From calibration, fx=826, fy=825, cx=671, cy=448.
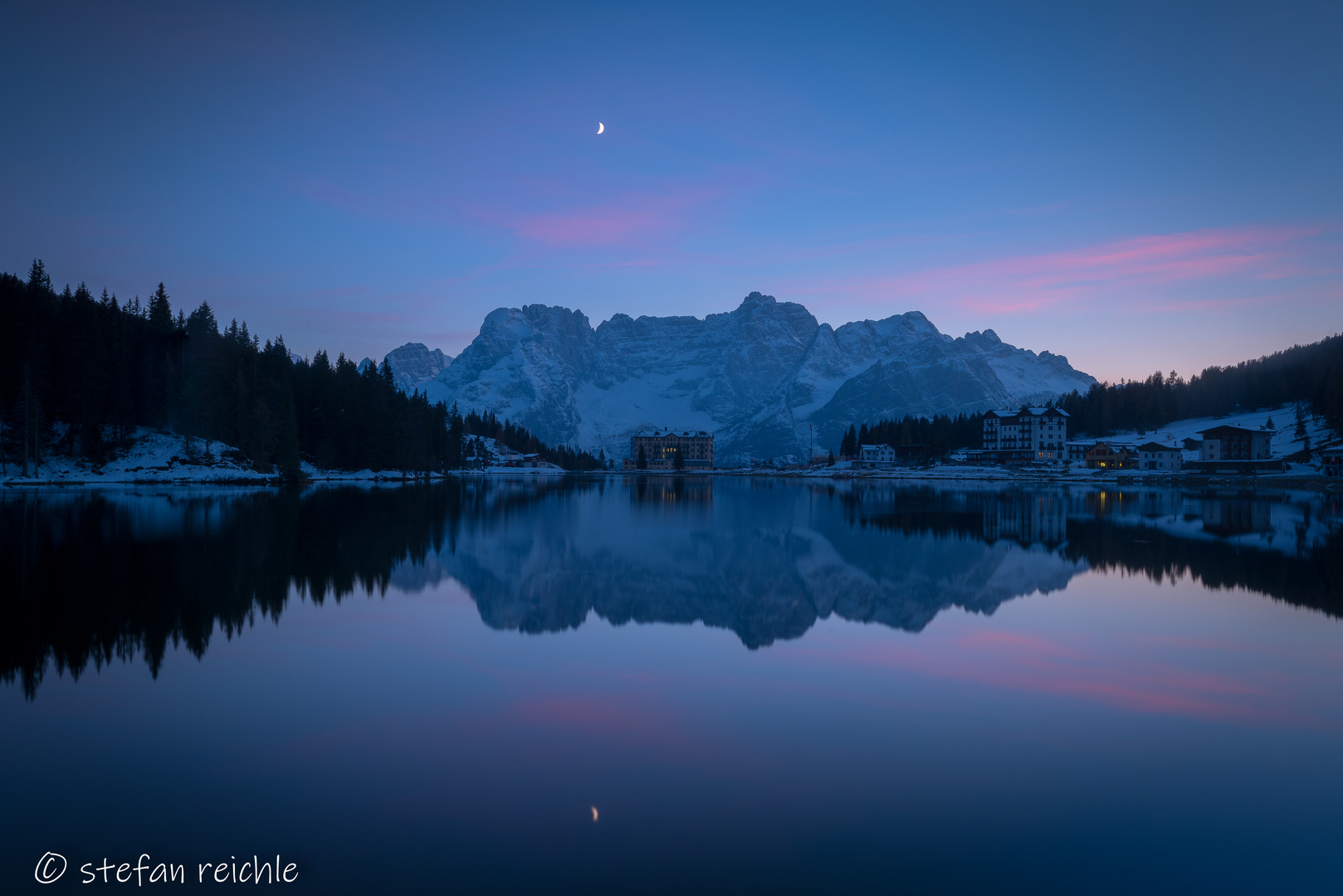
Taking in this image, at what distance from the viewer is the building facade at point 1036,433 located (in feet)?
579

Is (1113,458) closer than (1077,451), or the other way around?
(1113,458)

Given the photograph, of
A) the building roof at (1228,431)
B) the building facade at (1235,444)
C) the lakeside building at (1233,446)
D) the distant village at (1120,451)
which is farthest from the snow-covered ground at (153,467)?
the building roof at (1228,431)

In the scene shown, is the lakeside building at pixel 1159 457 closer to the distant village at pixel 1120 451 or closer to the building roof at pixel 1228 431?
the distant village at pixel 1120 451

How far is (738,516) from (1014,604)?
33.5m

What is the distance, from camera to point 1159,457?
513 ft

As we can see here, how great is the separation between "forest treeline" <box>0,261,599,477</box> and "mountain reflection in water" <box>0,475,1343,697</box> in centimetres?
3095

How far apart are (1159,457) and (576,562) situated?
159 metres

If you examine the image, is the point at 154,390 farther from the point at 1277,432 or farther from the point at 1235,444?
the point at 1277,432

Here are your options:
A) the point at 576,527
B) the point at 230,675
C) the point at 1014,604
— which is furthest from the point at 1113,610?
the point at 576,527

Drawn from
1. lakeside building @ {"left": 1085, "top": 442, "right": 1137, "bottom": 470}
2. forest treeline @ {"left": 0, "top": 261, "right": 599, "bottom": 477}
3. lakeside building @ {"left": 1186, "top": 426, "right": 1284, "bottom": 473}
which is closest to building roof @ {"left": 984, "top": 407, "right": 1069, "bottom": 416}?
lakeside building @ {"left": 1085, "top": 442, "right": 1137, "bottom": 470}

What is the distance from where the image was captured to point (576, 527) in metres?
43.8

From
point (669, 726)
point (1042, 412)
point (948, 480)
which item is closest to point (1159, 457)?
point (1042, 412)

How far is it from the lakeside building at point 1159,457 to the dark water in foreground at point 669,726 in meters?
146

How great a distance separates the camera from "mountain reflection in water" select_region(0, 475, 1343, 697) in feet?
59.0
